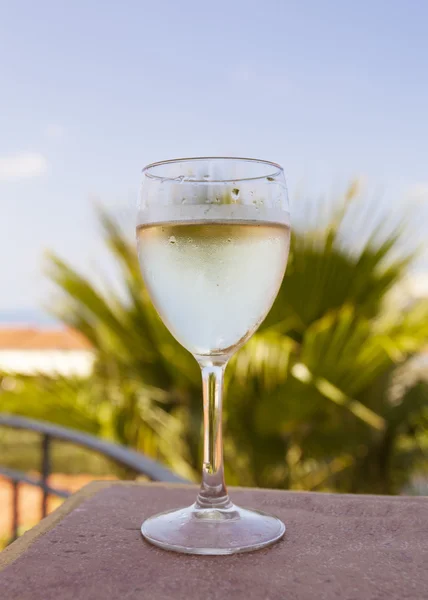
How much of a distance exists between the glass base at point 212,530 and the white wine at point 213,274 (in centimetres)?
14

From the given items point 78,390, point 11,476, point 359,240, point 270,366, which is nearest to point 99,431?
point 78,390

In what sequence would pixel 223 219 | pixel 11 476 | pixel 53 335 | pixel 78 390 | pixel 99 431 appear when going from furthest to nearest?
pixel 53 335, pixel 78 390, pixel 99 431, pixel 11 476, pixel 223 219

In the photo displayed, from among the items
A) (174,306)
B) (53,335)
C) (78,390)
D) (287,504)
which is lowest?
(53,335)

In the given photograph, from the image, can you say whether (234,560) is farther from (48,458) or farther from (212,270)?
(48,458)

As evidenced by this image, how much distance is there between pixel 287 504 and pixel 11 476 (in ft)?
2.81

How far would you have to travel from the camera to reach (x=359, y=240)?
10.9 ft

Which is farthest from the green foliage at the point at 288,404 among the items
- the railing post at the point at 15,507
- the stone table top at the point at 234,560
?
the stone table top at the point at 234,560

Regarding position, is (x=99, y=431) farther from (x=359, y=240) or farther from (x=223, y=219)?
(x=223, y=219)

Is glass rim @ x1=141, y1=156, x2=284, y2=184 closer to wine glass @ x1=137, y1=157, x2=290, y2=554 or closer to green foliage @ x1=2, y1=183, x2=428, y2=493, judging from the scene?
wine glass @ x1=137, y1=157, x2=290, y2=554

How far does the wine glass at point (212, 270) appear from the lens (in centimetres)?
58

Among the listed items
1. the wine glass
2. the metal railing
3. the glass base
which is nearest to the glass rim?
the wine glass

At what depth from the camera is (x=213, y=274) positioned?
584 mm

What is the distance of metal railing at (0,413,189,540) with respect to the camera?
0.93m

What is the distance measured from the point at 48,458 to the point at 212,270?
2.74 feet
